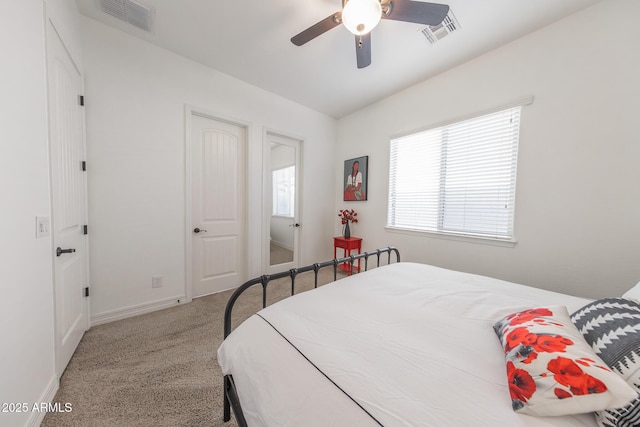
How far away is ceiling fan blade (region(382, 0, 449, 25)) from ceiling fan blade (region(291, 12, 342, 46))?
318mm

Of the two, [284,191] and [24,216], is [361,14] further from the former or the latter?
[284,191]

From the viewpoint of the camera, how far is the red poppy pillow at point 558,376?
53 centimetres

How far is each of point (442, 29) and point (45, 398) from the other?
3.82 metres

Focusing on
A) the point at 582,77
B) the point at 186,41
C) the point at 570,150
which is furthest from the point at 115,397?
the point at 582,77

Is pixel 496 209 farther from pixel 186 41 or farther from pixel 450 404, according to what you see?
pixel 186 41

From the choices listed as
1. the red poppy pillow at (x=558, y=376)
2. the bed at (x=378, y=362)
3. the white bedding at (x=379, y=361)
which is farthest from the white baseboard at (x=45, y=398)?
the red poppy pillow at (x=558, y=376)

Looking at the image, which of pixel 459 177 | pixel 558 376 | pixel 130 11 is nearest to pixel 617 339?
pixel 558 376

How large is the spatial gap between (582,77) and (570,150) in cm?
57

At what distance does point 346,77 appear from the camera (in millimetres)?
2680

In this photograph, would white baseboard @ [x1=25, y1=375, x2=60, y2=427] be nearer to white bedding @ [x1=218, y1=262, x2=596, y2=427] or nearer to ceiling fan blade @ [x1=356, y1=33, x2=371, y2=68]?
white bedding @ [x1=218, y1=262, x2=596, y2=427]

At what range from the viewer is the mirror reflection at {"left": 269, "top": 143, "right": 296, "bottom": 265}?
11.3ft

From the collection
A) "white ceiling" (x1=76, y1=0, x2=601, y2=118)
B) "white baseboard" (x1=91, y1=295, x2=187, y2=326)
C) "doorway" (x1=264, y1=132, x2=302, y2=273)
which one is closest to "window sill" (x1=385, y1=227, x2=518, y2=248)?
"doorway" (x1=264, y1=132, x2=302, y2=273)

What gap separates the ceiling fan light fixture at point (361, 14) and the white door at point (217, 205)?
197cm

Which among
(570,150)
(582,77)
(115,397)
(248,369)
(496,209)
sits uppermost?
(582,77)
